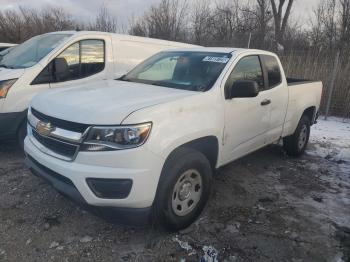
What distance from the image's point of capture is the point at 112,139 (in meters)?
2.68

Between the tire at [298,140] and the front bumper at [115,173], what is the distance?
351 cm

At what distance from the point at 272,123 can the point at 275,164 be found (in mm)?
1127

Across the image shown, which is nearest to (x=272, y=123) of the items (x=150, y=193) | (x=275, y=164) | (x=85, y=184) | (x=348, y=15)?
(x=275, y=164)

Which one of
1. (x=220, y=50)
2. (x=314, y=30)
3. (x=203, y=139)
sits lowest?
(x=203, y=139)

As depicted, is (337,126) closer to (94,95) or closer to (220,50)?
(220,50)

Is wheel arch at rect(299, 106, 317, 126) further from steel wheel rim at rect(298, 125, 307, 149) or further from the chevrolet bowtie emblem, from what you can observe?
the chevrolet bowtie emblem

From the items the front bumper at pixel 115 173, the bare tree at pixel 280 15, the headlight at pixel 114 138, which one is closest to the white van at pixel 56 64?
the front bumper at pixel 115 173

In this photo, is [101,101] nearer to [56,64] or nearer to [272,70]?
[56,64]

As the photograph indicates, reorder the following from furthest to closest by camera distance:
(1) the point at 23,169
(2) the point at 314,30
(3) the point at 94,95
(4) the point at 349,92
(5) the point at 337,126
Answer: (2) the point at 314,30
(4) the point at 349,92
(5) the point at 337,126
(1) the point at 23,169
(3) the point at 94,95

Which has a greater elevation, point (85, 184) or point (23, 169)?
point (85, 184)

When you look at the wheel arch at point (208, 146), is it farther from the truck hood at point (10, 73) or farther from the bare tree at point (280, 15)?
the bare tree at point (280, 15)

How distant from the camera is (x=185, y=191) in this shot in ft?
10.7

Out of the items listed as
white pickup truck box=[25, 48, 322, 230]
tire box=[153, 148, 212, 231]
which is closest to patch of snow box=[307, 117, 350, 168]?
white pickup truck box=[25, 48, 322, 230]

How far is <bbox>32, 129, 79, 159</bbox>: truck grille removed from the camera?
9.20 ft
